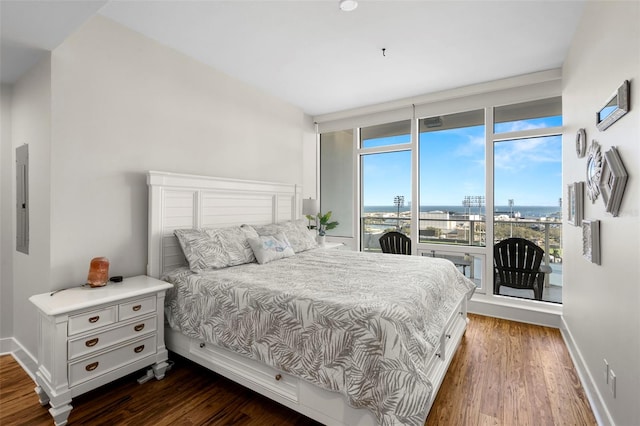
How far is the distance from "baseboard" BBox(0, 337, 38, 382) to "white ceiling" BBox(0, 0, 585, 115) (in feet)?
7.49

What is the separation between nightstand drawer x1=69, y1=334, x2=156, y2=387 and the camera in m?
1.93

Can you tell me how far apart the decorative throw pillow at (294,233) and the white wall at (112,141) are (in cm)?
82

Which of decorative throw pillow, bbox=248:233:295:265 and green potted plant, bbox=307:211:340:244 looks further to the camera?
green potted plant, bbox=307:211:340:244

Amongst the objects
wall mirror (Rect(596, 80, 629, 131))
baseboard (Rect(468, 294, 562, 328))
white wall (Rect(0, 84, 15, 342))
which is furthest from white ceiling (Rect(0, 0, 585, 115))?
baseboard (Rect(468, 294, 562, 328))

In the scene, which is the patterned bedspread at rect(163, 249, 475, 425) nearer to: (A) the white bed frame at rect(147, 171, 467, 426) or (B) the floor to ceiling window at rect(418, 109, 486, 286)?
(A) the white bed frame at rect(147, 171, 467, 426)

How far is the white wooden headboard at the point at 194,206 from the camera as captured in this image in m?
2.71

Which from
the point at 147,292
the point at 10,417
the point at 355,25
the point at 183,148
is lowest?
the point at 10,417

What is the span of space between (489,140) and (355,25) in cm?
234

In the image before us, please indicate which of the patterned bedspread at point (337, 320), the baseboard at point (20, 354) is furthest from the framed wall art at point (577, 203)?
the baseboard at point (20, 354)

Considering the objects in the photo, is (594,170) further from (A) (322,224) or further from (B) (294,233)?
(A) (322,224)

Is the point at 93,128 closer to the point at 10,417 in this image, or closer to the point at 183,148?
the point at 183,148

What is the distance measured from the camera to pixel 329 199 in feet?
17.2

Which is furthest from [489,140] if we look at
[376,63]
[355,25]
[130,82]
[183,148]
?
[130,82]

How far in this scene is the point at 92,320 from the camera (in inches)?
78.1
